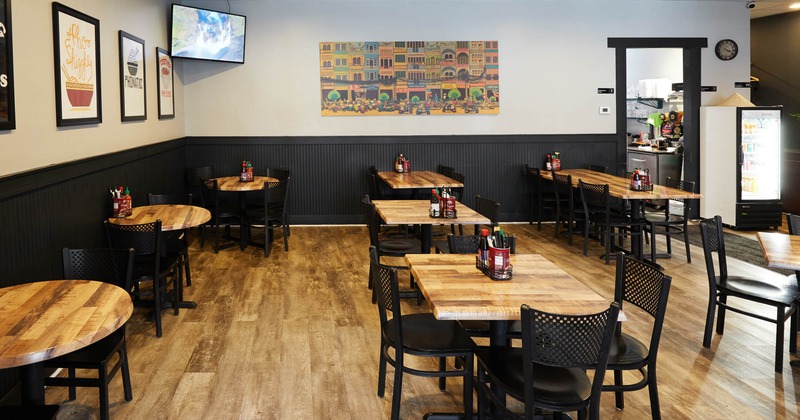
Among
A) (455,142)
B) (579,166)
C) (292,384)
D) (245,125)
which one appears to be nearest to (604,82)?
(579,166)

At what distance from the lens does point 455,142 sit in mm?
10328

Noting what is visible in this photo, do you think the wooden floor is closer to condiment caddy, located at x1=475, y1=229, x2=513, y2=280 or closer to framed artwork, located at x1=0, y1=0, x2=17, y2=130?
condiment caddy, located at x1=475, y1=229, x2=513, y2=280

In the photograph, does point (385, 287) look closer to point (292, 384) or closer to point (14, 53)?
point (292, 384)

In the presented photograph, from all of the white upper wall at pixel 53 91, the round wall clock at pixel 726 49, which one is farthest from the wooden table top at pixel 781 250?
the round wall clock at pixel 726 49

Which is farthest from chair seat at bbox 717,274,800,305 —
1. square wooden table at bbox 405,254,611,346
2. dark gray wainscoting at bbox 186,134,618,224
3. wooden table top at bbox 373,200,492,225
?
dark gray wainscoting at bbox 186,134,618,224

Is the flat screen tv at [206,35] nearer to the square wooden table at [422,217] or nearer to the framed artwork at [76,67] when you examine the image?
the framed artwork at [76,67]

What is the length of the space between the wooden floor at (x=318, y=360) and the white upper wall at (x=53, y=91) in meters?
1.44

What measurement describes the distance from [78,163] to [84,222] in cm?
45

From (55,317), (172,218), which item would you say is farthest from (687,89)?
(55,317)

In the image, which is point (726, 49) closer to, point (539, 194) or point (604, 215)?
point (539, 194)

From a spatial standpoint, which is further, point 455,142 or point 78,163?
point 455,142

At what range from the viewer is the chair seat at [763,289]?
4.44 metres

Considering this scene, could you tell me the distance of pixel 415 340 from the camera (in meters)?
3.57

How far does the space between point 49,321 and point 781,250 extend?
13.3 ft
